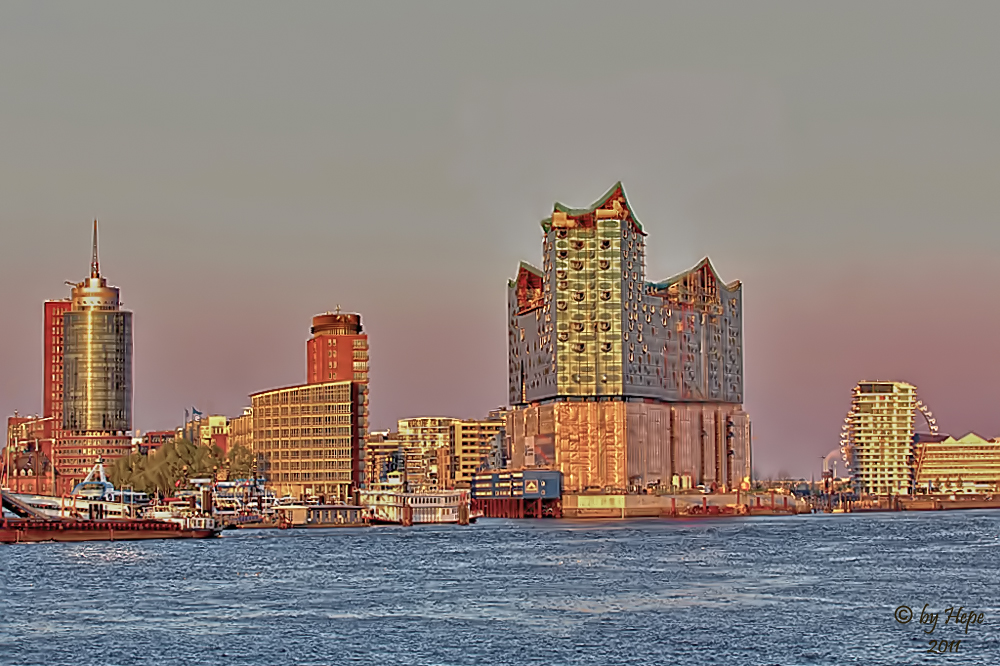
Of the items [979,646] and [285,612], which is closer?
[979,646]

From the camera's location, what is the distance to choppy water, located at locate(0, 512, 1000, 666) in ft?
256

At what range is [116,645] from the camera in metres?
81.0

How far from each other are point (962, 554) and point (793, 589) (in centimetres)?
4865

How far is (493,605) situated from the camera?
98875mm

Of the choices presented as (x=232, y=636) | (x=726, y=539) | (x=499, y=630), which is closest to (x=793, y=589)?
(x=499, y=630)

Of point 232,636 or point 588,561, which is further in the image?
point 588,561

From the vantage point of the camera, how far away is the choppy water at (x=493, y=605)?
256 feet

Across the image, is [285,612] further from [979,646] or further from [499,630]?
[979,646]

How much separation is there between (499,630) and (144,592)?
3277 centimetres

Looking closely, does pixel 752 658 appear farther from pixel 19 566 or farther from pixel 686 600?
pixel 19 566

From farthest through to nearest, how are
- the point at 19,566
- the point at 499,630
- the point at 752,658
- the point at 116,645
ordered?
the point at 19,566 < the point at 499,630 < the point at 116,645 < the point at 752,658

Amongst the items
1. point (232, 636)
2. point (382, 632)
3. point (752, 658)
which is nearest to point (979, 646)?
point (752, 658)

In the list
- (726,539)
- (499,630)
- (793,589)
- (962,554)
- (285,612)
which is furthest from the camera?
(726,539)

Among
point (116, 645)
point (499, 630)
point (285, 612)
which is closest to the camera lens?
point (116, 645)
